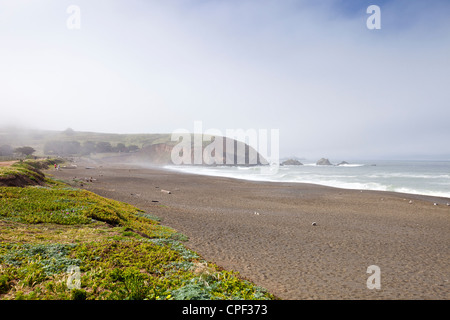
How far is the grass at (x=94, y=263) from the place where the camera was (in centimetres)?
533

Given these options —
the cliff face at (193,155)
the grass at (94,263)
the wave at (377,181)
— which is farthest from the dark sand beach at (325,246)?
the cliff face at (193,155)

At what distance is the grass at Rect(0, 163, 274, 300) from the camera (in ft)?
17.5

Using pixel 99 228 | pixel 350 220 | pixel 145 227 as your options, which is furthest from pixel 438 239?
pixel 99 228

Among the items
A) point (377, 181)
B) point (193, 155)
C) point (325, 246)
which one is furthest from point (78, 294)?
point (193, 155)

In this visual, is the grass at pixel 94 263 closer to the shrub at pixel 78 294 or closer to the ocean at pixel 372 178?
the shrub at pixel 78 294

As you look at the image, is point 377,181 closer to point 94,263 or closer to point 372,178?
point 372,178

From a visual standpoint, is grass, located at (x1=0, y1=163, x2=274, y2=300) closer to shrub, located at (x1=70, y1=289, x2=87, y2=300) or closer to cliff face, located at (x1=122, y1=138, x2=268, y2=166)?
shrub, located at (x1=70, y1=289, x2=87, y2=300)

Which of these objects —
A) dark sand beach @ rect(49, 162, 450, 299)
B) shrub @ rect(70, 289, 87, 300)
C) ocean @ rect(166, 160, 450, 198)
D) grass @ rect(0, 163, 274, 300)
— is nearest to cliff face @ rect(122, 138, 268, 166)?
ocean @ rect(166, 160, 450, 198)

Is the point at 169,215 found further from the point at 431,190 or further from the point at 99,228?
the point at 431,190

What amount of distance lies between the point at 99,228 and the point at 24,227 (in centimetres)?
259

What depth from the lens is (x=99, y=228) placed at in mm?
10438

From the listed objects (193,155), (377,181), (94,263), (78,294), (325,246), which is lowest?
(377,181)

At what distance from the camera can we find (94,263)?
266 inches
